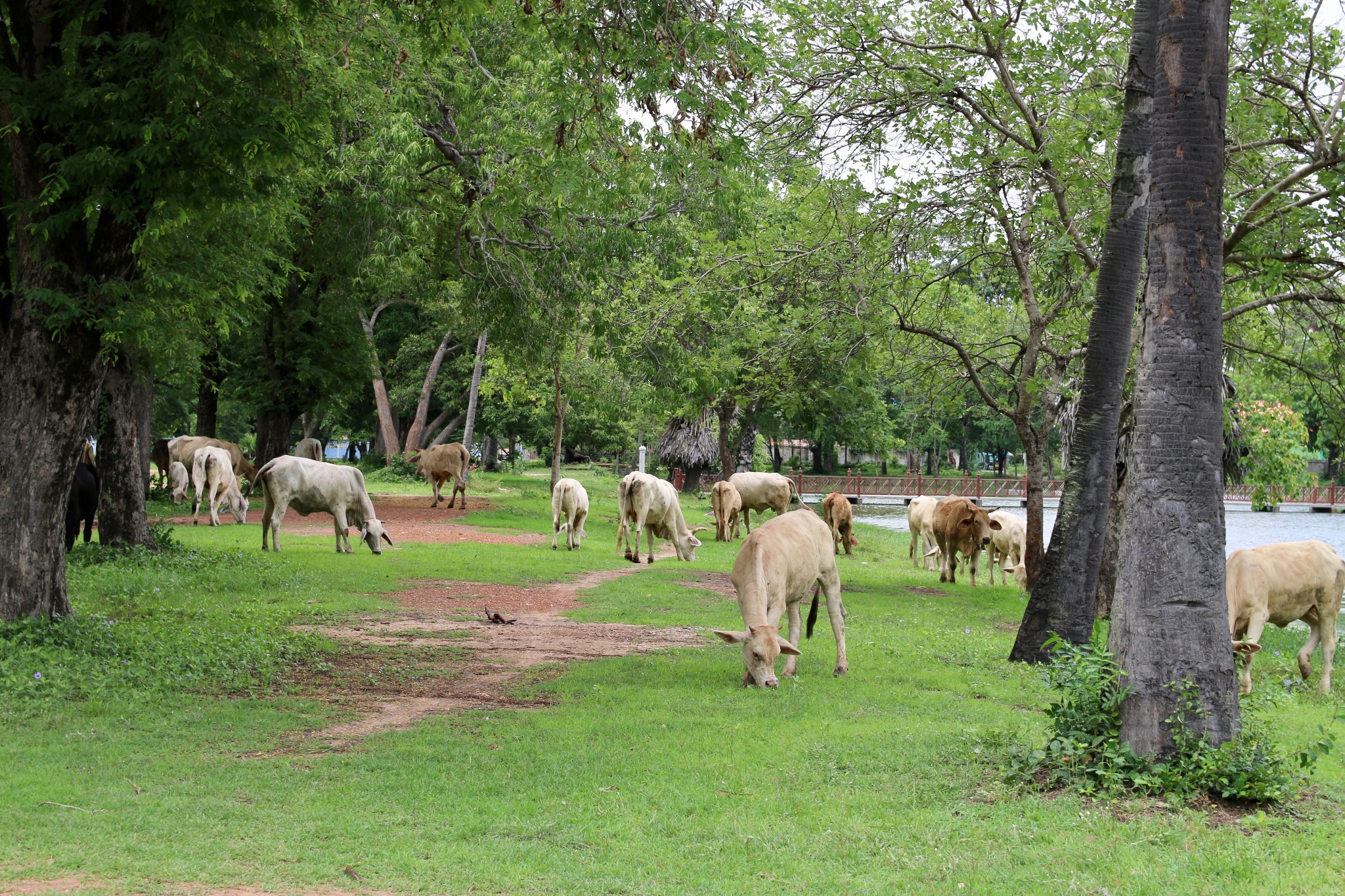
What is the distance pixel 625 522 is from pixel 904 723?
47.8ft

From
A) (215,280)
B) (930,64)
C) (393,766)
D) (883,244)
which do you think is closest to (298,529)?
(215,280)

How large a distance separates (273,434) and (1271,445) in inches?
940

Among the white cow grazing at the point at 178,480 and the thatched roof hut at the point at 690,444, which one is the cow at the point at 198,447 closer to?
the white cow grazing at the point at 178,480

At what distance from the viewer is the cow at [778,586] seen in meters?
9.91

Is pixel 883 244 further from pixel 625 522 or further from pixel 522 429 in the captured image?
pixel 522 429

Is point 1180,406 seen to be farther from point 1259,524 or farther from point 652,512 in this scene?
point 1259,524

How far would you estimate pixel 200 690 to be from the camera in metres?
9.31

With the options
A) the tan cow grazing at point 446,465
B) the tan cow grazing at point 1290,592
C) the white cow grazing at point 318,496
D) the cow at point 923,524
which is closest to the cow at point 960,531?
the cow at point 923,524

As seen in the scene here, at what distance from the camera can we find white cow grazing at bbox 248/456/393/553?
1973 cm

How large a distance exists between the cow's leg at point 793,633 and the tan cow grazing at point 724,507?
16.8 m

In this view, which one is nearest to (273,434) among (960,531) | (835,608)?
(960,531)

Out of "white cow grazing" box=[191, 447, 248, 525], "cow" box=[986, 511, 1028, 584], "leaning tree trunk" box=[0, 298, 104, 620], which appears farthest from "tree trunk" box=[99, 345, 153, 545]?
"cow" box=[986, 511, 1028, 584]

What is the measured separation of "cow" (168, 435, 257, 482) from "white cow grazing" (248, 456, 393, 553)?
9.83 m

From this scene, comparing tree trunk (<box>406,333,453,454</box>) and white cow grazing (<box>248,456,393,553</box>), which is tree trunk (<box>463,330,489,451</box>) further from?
white cow grazing (<box>248,456,393,553</box>)
